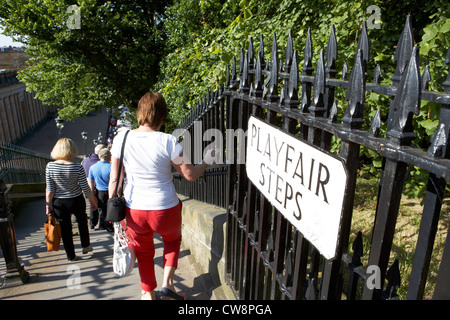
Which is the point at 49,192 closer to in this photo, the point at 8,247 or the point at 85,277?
the point at 8,247

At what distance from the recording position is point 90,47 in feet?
48.4

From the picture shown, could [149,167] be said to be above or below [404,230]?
above

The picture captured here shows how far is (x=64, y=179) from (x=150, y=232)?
1563 millimetres

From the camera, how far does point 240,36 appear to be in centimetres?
550

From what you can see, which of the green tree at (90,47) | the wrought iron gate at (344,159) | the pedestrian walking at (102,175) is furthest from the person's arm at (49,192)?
the green tree at (90,47)

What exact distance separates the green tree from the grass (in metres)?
12.4

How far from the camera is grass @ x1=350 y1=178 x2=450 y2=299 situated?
2.54 meters

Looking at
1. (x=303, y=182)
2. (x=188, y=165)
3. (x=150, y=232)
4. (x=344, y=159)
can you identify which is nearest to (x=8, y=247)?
(x=150, y=232)

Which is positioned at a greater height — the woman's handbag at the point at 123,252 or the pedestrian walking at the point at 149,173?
the pedestrian walking at the point at 149,173

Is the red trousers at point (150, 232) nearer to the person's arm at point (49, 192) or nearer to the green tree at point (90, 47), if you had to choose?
the person's arm at point (49, 192)

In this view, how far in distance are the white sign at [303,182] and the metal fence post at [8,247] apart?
2840 mm

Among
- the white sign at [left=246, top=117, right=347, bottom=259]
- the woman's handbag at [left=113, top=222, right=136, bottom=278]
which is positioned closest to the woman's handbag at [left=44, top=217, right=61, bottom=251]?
the woman's handbag at [left=113, top=222, right=136, bottom=278]

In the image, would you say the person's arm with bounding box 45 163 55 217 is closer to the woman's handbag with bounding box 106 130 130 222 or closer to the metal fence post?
the metal fence post

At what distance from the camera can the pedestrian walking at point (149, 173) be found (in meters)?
2.61
